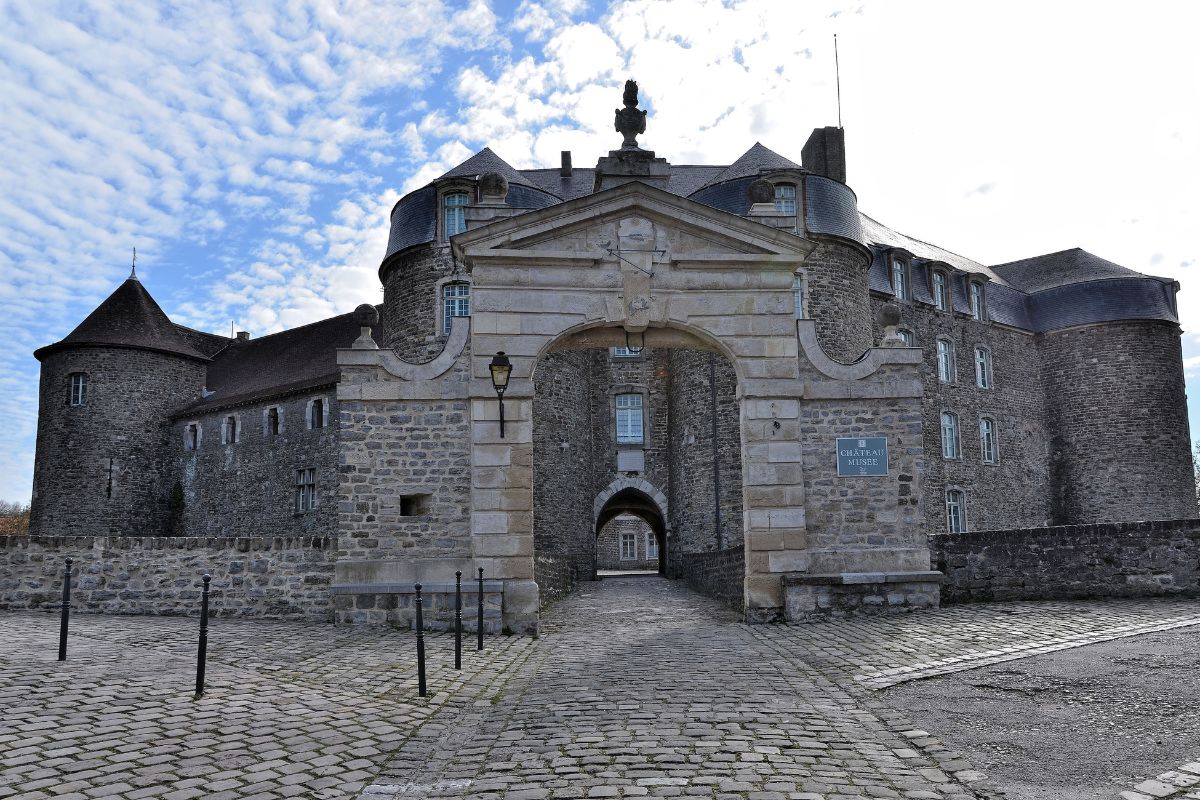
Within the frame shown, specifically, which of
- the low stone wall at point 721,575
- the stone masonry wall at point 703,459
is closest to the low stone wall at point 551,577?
the low stone wall at point 721,575

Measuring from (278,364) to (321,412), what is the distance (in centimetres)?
493

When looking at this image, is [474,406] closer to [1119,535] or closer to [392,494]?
[392,494]

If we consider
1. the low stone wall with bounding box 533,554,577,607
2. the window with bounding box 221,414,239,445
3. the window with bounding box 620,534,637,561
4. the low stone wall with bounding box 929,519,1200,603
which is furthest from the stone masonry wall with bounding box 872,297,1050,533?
the window with bounding box 221,414,239,445

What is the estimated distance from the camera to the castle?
1177 cm

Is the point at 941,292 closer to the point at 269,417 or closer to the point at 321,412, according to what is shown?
the point at 321,412

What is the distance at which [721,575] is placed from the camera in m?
15.7

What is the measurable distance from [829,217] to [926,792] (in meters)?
20.2

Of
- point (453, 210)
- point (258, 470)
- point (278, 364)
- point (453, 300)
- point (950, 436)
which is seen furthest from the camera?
point (278, 364)

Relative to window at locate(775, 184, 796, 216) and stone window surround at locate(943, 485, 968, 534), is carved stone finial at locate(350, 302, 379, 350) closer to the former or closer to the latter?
window at locate(775, 184, 796, 216)

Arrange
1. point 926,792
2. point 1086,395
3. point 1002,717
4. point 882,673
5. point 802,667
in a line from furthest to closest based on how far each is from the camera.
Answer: point 1086,395, point 802,667, point 882,673, point 1002,717, point 926,792

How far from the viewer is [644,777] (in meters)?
4.72

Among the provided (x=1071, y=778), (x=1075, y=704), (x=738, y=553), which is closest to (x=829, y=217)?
(x=738, y=553)

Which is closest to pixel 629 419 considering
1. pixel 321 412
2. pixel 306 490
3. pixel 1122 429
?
pixel 321 412

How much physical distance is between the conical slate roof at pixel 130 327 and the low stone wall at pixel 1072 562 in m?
28.3
